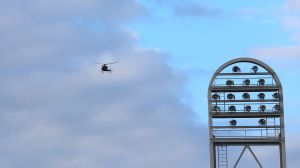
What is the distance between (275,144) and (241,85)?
6.14 meters

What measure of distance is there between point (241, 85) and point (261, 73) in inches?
94.1

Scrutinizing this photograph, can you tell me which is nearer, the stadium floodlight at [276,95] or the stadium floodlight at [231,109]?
the stadium floodlight at [231,109]

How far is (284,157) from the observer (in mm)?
142875

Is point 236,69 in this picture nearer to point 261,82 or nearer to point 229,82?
point 229,82

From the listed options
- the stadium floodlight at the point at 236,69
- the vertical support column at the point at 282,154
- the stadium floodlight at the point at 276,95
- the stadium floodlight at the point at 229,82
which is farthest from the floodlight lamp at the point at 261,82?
the vertical support column at the point at 282,154

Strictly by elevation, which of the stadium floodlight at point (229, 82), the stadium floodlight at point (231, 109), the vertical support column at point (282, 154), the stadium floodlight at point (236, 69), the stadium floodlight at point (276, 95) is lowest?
the vertical support column at point (282, 154)

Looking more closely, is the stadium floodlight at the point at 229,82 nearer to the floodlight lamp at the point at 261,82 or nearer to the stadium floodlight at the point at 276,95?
the floodlight lamp at the point at 261,82

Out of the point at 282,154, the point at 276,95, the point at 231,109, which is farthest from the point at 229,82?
the point at 282,154

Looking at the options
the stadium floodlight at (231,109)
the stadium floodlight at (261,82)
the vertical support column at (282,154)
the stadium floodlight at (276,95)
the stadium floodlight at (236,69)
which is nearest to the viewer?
the vertical support column at (282,154)

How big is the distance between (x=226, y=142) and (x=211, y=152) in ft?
5.38

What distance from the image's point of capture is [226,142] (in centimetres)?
14350

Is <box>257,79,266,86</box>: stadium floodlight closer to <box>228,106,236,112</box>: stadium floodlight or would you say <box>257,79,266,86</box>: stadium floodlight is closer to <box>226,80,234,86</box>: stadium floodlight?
<box>226,80,234,86</box>: stadium floodlight

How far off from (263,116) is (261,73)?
400cm

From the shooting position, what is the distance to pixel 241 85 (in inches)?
5694
